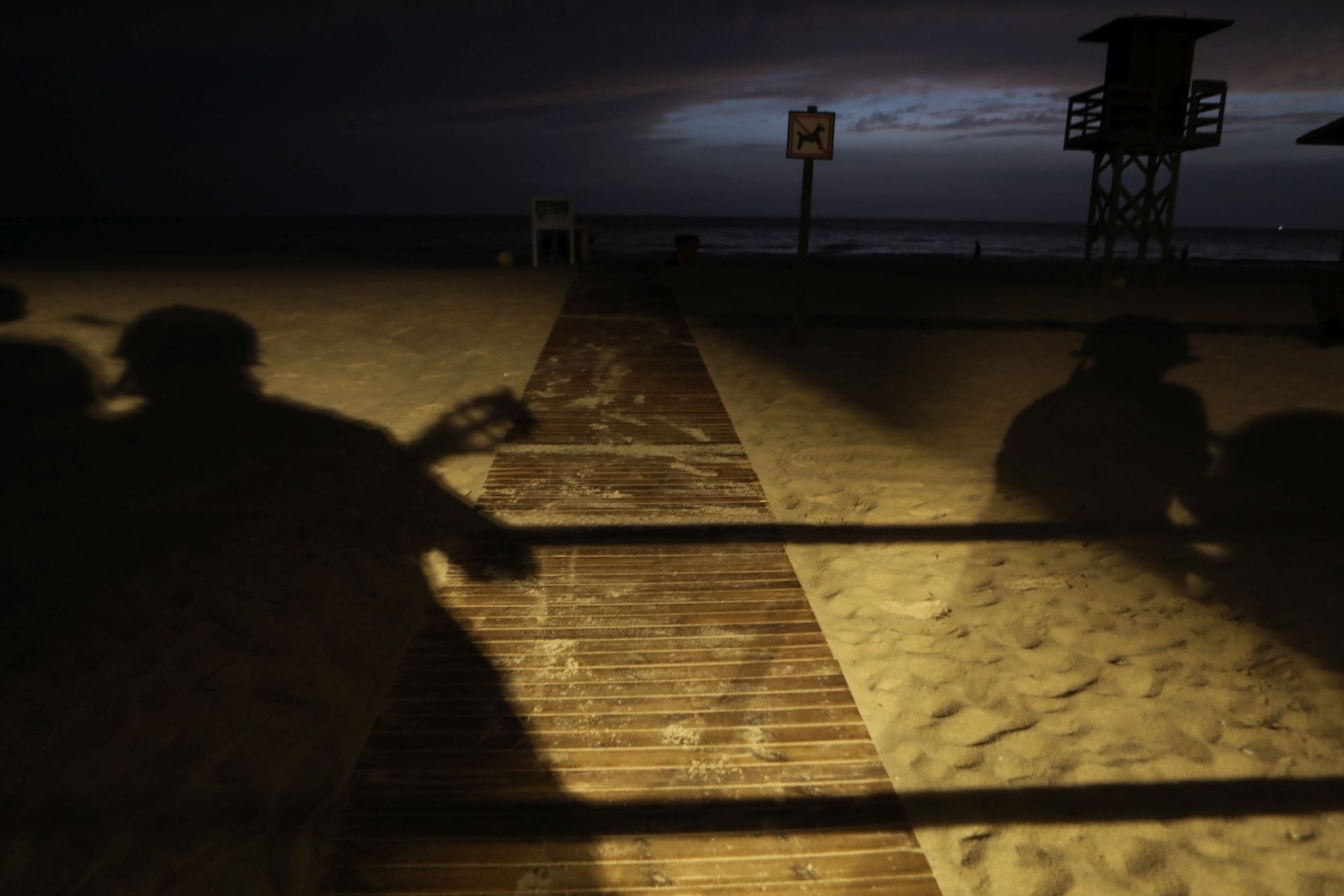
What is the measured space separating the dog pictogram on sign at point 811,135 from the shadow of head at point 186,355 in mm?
6049

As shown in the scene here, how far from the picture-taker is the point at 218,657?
10.8 feet

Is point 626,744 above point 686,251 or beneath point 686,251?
beneath

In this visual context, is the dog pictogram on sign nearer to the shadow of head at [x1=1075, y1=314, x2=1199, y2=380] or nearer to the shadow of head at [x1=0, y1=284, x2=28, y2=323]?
the shadow of head at [x1=1075, y1=314, x2=1199, y2=380]

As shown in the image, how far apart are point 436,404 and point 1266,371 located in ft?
28.3

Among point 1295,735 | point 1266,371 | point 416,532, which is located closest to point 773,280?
point 1266,371

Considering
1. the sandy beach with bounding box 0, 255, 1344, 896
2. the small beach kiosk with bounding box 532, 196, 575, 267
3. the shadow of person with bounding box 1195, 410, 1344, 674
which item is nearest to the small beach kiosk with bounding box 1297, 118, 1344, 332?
the sandy beach with bounding box 0, 255, 1344, 896

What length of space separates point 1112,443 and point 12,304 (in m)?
12.9

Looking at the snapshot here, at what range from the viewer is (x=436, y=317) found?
9906mm

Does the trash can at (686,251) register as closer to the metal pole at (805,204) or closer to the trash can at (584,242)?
the trash can at (584,242)

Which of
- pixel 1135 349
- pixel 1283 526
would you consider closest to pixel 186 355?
pixel 1283 526

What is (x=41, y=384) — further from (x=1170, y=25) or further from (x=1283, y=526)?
(x=1170, y=25)

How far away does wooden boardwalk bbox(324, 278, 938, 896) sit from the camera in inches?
92.4

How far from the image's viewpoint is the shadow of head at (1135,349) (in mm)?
7906

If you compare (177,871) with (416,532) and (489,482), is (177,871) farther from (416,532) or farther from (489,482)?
(489,482)
